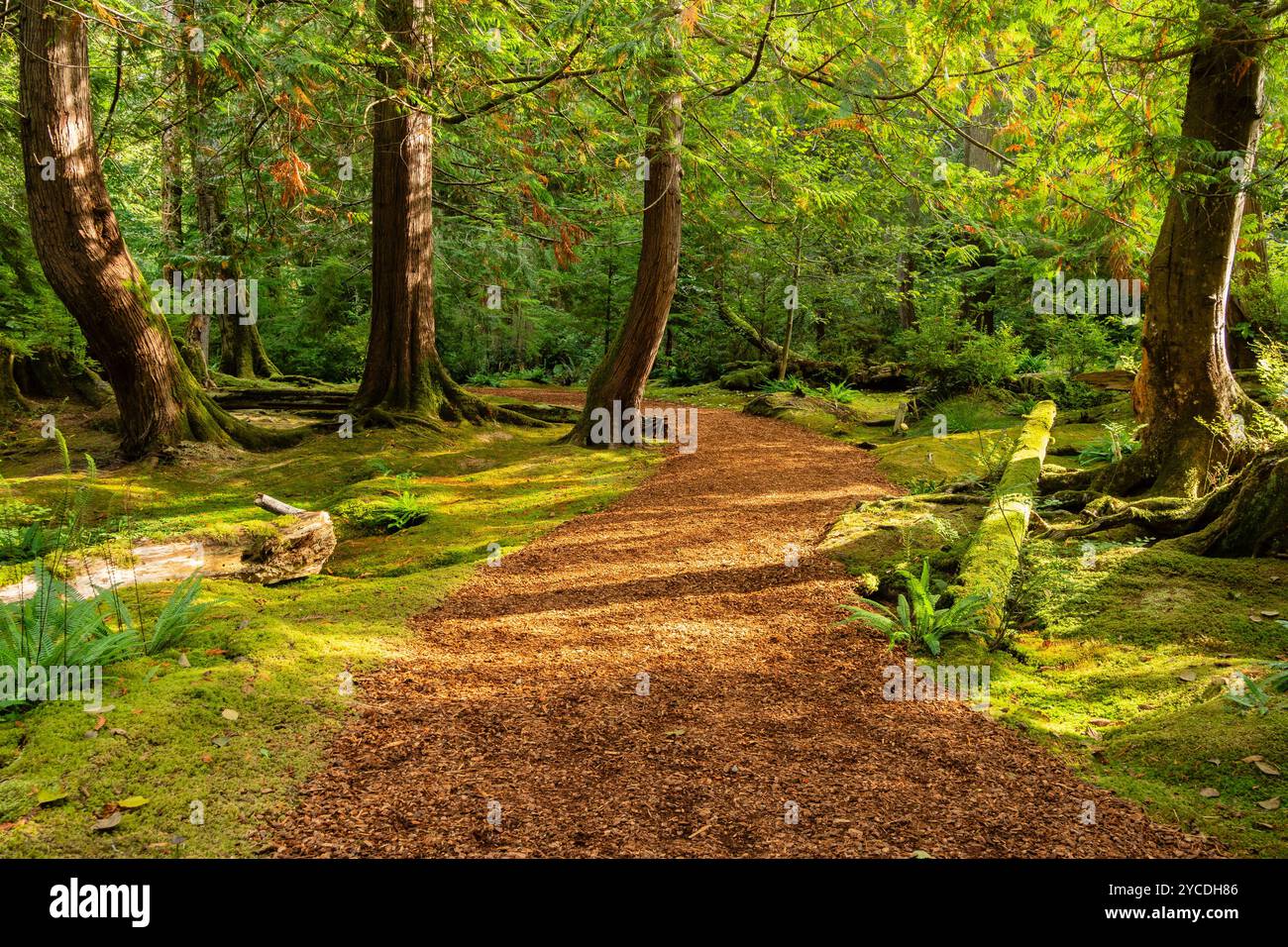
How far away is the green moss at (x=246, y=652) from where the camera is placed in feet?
9.71

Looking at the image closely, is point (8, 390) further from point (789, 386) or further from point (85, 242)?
point (789, 386)

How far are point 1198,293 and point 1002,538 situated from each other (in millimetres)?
2949

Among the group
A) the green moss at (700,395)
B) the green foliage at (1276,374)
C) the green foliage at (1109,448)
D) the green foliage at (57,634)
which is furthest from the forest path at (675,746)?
the green moss at (700,395)

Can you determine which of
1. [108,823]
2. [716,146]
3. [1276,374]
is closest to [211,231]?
[716,146]

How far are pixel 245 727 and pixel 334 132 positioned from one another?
8859mm

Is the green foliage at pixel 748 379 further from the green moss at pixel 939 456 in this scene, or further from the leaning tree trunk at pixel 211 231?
the leaning tree trunk at pixel 211 231

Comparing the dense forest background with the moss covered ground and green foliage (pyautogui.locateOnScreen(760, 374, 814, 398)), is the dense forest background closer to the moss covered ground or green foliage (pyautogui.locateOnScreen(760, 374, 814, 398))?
green foliage (pyautogui.locateOnScreen(760, 374, 814, 398))

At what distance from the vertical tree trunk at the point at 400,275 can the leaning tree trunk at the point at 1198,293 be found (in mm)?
9038

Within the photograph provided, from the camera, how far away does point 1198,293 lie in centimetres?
653

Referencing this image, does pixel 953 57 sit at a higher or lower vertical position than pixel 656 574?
higher

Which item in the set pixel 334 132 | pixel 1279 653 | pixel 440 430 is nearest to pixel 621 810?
pixel 1279 653

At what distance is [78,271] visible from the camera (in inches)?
331

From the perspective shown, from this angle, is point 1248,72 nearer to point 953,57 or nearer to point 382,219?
point 953,57

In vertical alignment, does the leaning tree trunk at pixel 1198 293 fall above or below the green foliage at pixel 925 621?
above
